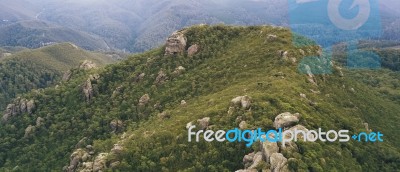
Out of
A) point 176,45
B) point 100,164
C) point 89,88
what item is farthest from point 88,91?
point 100,164

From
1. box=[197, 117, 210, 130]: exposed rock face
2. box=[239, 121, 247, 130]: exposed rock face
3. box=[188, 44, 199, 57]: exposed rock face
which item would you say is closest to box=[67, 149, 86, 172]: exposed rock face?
box=[197, 117, 210, 130]: exposed rock face

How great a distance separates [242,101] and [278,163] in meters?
16.2

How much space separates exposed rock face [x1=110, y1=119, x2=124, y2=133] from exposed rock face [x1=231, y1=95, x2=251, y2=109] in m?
30.9

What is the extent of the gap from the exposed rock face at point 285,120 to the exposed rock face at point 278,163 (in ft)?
22.3

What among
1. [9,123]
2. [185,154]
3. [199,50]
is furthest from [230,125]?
[9,123]

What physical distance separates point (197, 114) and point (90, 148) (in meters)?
22.7

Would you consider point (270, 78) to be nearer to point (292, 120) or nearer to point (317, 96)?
point (317, 96)

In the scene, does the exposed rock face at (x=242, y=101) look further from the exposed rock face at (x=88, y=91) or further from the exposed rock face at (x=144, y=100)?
the exposed rock face at (x=88, y=91)

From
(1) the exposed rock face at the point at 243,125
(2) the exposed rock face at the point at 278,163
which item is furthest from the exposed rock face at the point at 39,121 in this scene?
(2) the exposed rock face at the point at 278,163

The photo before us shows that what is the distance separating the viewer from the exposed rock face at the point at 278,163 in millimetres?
43562

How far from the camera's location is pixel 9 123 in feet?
349

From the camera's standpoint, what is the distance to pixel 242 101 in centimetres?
5909

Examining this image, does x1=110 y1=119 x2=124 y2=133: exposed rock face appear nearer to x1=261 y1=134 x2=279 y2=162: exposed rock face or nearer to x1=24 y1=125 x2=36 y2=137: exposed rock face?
x1=24 y1=125 x2=36 y2=137: exposed rock face

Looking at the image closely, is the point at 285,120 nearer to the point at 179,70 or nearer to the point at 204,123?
the point at 204,123
